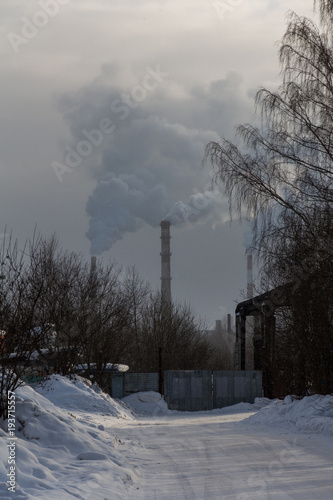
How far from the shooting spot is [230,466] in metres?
8.95

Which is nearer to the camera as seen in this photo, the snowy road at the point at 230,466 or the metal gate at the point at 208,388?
the snowy road at the point at 230,466

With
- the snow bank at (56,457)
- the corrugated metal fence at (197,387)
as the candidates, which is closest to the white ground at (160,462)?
the snow bank at (56,457)

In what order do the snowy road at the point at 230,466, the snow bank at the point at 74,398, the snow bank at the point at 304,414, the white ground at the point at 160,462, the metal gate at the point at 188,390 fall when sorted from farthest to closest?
1. the metal gate at the point at 188,390
2. the snow bank at the point at 74,398
3. the snow bank at the point at 304,414
4. the snowy road at the point at 230,466
5. the white ground at the point at 160,462

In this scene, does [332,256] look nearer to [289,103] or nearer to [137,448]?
[289,103]

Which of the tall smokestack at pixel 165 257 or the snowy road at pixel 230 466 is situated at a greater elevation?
the tall smokestack at pixel 165 257

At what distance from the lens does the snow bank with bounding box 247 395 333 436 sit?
46.6 feet

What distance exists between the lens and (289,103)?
49.3 ft

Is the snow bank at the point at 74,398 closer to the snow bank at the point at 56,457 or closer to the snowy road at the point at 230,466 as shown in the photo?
the snowy road at the point at 230,466

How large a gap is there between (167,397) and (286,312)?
14.2 metres

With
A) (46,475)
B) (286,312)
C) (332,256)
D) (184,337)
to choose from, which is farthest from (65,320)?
(184,337)

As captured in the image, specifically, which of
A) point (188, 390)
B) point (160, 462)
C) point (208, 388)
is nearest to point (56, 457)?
point (160, 462)

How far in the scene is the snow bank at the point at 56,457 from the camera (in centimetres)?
666

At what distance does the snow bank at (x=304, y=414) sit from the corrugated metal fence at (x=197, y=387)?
14214mm

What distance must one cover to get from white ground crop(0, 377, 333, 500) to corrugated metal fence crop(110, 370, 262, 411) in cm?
1810
